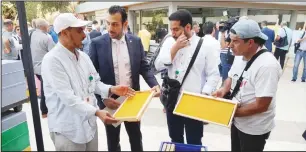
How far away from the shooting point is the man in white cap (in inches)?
59.6

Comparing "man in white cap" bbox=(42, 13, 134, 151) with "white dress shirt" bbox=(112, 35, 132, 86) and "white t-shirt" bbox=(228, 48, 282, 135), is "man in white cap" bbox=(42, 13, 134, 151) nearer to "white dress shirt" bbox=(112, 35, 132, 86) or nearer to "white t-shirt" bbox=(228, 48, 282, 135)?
"white dress shirt" bbox=(112, 35, 132, 86)

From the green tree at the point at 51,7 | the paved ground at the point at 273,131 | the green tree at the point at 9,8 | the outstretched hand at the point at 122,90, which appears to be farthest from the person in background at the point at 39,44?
the outstretched hand at the point at 122,90

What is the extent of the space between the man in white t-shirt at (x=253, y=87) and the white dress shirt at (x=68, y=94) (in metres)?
1.01

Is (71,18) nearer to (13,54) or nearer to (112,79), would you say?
(112,79)

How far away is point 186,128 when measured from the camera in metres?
2.22

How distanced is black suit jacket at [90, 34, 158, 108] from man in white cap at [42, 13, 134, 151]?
0.45 m

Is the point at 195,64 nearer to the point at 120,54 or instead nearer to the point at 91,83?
the point at 120,54

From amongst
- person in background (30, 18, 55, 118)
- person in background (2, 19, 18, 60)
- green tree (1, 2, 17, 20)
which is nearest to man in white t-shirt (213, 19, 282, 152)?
green tree (1, 2, 17, 20)

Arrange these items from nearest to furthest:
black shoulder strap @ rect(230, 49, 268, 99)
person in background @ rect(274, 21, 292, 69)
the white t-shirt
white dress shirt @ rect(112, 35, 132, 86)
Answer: the white t-shirt → black shoulder strap @ rect(230, 49, 268, 99) → white dress shirt @ rect(112, 35, 132, 86) → person in background @ rect(274, 21, 292, 69)

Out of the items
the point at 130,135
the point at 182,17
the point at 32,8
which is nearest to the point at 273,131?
the point at 130,135

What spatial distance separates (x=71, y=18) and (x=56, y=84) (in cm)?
42

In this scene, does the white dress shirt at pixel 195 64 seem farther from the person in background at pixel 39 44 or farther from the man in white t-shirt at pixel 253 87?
the person in background at pixel 39 44

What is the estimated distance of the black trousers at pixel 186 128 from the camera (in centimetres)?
219

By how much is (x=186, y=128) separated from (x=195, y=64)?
0.59 meters
